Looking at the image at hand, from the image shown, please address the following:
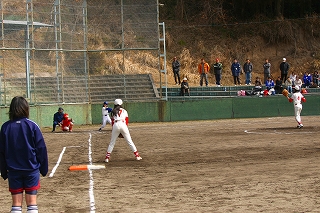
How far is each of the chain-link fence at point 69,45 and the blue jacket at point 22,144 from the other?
82.2ft

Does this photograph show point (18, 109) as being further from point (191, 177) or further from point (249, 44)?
point (249, 44)

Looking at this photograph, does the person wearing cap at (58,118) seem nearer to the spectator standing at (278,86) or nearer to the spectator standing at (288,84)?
the spectator standing at (278,86)

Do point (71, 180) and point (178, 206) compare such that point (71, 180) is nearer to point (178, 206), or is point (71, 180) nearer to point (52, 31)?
point (178, 206)

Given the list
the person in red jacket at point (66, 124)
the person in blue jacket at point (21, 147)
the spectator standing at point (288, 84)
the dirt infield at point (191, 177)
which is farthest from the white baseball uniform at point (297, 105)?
the person in blue jacket at point (21, 147)

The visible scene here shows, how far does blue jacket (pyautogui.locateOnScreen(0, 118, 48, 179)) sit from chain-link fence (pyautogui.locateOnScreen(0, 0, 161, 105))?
82.2 feet

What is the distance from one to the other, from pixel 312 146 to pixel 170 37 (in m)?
34.7

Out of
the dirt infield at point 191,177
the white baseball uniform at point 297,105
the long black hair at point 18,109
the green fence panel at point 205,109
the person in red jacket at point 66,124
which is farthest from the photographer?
the green fence panel at point 205,109

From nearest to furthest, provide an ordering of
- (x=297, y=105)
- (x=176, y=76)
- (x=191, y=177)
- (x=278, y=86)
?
(x=191, y=177) → (x=297, y=105) → (x=278, y=86) → (x=176, y=76)

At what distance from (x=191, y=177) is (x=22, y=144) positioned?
6.51 m

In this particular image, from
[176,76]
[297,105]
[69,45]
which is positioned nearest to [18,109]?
[297,105]

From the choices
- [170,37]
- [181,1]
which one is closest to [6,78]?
[170,37]

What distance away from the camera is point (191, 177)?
14148 mm

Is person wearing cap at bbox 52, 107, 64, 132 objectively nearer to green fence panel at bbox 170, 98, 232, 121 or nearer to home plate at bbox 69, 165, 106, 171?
green fence panel at bbox 170, 98, 232, 121

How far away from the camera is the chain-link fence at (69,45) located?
3378 cm
